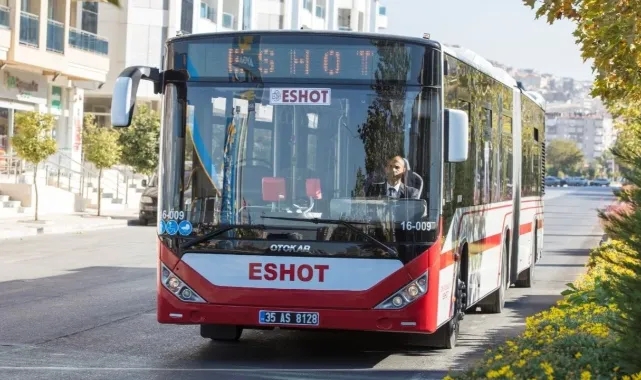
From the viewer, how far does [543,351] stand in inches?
351

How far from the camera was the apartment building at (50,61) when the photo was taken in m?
44.5

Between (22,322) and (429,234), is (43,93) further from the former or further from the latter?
(429,234)

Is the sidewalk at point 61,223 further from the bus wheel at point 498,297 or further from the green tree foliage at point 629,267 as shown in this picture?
the green tree foliage at point 629,267

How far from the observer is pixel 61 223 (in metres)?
38.7

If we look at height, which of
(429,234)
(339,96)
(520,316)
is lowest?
(520,316)

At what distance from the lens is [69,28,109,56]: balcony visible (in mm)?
50062

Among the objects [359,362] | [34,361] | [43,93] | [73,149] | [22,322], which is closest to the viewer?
[34,361]

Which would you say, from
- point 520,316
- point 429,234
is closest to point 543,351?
point 429,234

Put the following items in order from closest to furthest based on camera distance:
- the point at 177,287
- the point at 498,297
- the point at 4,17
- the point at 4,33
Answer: the point at 177,287, the point at 498,297, the point at 4,17, the point at 4,33

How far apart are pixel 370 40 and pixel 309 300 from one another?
2262 millimetres

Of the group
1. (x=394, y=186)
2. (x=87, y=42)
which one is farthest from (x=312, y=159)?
(x=87, y=42)

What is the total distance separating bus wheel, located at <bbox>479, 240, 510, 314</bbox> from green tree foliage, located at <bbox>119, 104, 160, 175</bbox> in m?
34.8

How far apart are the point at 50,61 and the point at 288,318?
37646 mm

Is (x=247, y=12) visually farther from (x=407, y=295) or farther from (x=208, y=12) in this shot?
(x=407, y=295)
